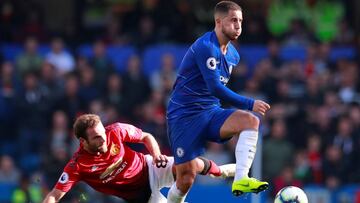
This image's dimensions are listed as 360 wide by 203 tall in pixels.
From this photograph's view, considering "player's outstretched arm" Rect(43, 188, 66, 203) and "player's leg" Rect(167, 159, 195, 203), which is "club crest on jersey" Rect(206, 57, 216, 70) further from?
"player's outstretched arm" Rect(43, 188, 66, 203)

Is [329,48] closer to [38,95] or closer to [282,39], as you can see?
[282,39]

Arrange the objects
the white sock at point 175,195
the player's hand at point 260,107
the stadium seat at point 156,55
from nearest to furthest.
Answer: the player's hand at point 260,107 < the white sock at point 175,195 < the stadium seat at point 156,55

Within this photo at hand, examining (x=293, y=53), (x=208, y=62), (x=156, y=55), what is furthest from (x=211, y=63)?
(x=293, y=53)

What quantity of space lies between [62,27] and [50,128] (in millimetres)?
3650

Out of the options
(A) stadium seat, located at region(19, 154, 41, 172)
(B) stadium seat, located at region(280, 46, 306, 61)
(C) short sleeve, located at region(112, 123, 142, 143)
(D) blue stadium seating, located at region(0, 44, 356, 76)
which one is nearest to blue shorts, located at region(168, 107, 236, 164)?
(C) short sleeve, located at region(112, 123, 142, 143)

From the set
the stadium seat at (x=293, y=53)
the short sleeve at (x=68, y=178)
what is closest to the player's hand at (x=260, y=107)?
the short sleeve at (x=68, y=178)

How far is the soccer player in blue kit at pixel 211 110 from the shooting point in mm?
11375

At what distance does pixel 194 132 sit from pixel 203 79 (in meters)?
0.52

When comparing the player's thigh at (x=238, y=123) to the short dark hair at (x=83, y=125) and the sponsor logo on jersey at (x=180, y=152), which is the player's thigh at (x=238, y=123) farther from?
the short dark hair at (x=83, y=125)

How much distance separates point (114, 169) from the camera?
40.4ft

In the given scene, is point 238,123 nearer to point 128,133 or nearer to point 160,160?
point 160,160

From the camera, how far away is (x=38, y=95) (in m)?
19.1

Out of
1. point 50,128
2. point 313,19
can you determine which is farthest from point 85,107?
point 313,19

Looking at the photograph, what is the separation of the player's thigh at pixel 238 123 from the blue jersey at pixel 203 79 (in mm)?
187
